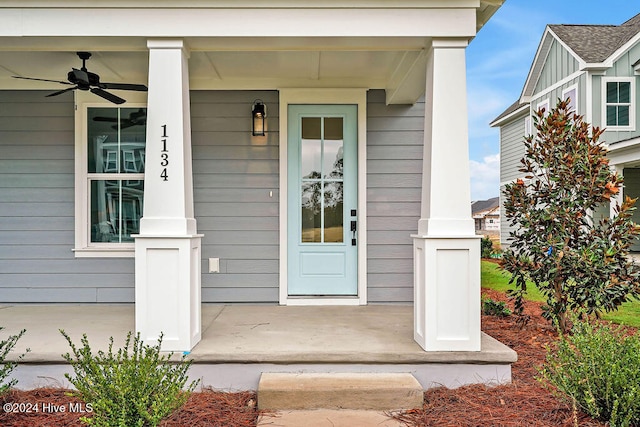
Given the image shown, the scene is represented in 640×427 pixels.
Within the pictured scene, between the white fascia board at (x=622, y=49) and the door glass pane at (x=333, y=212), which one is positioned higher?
the white fascia board at (x=622, y=49)

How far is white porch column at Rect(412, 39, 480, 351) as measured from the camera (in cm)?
311

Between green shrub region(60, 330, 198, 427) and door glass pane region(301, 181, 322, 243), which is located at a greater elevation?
door glass pane region(301, 181, 322, 243)

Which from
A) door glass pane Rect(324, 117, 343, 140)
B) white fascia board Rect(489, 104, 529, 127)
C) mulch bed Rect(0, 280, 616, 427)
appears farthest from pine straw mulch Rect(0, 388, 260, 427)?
white fascia board Rect(489, 104, 529, 127)

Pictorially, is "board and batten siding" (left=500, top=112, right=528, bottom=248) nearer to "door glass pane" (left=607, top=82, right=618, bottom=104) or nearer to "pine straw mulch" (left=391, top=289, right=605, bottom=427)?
Result: "door glass pane" (left=607, top=82, right=618, bottom=104)

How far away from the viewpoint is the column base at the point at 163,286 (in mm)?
3102

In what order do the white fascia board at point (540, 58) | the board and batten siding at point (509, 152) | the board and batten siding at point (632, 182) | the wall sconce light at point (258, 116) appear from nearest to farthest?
the wall sconce light at point (258, 116), the board and batten siding at point (632, 182), the white fascia board at point (540, 58), the board and batten siding at point (509, 152)

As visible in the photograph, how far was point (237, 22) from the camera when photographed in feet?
10.4

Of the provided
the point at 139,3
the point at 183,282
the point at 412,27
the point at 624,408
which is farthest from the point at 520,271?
the point at 139,3

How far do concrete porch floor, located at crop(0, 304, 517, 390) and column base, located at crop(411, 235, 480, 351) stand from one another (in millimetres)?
120

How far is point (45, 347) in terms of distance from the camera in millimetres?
3191

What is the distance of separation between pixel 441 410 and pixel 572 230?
86.9 inches

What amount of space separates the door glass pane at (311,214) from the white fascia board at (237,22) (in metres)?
2.00

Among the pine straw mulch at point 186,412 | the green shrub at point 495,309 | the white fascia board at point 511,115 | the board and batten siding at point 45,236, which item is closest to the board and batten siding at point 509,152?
the white fascia board at point 511,115

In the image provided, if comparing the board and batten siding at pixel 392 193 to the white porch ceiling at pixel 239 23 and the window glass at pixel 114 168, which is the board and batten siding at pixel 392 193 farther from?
the window glass at pixel 114 168
